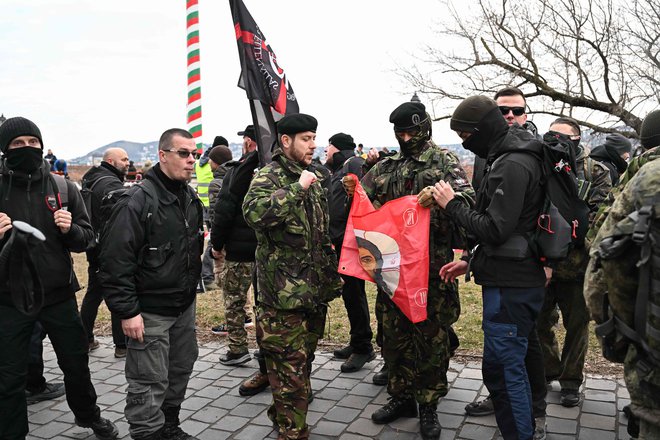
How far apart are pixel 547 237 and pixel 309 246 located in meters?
1.59

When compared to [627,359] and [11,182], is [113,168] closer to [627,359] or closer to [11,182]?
[11,182]

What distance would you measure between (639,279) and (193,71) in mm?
7312

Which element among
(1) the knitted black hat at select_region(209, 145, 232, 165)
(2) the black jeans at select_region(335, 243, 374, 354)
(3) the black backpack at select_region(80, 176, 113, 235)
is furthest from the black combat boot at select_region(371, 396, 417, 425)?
(1) the knitted black hat at select_region(209, 145, 232, 165)

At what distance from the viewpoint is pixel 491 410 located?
4422 millimetres

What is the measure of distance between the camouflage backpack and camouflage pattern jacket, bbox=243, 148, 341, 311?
76.9 inches

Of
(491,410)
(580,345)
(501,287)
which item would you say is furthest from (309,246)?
(580,345)

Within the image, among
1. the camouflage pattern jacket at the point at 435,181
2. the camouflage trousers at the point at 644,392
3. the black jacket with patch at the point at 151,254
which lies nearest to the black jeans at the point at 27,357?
the black jacket with patch at the point at 151,254

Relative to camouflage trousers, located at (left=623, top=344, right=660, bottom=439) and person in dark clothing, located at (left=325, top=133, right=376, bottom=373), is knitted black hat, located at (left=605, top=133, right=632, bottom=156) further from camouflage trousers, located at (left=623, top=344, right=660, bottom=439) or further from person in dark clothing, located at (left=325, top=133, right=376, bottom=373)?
camouflage trousers, located at (left=623, top=344, right=660, bottom=439)

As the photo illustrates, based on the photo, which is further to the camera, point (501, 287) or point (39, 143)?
point (39, 143)

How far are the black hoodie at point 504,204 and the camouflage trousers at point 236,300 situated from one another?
2.91 metres

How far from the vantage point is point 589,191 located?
464 cm

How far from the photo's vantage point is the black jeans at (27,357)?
12.0 ft

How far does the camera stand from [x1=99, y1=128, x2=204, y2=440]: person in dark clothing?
3592 millimetres

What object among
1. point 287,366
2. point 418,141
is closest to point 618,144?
point 418,141
